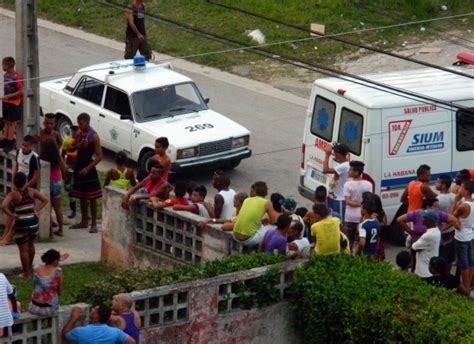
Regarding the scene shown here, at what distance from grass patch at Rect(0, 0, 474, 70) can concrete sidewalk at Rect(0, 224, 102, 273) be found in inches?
427

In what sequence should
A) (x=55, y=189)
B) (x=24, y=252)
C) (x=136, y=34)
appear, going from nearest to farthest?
1. (x=24, y=252)
2. (x=55, y=189)
3. (x=136, y=34)

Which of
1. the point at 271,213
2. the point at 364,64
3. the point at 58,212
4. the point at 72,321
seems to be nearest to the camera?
the point at 72,321

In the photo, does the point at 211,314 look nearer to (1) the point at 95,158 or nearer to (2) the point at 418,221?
(2) the point at 418,221

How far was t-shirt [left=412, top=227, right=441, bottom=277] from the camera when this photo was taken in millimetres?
16719

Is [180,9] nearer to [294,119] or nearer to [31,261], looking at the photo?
[294,119]

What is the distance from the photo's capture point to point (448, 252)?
17828mm

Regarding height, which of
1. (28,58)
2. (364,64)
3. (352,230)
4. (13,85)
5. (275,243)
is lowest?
(364,64)

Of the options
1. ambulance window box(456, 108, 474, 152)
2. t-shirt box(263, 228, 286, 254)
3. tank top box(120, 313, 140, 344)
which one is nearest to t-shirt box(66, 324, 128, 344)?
tank top box(120, 313, 140, 344)

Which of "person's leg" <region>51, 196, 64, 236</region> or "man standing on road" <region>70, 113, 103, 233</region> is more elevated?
"man standing on road" <region>70, 113, 103, 233</region>

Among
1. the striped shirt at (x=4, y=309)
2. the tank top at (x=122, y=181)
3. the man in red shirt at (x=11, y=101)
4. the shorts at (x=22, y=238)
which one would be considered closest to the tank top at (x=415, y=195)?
the tank top at (x=122, y=181)

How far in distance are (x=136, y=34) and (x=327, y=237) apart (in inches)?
498

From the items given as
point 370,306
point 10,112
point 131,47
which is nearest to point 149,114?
point 10,112

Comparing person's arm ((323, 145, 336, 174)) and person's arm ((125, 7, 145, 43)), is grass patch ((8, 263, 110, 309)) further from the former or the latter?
person's arm ((125, 7, 145, 43))

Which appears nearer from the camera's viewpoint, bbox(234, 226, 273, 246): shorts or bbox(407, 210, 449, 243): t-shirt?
bbox(234, 226, 273, 246): shorts
